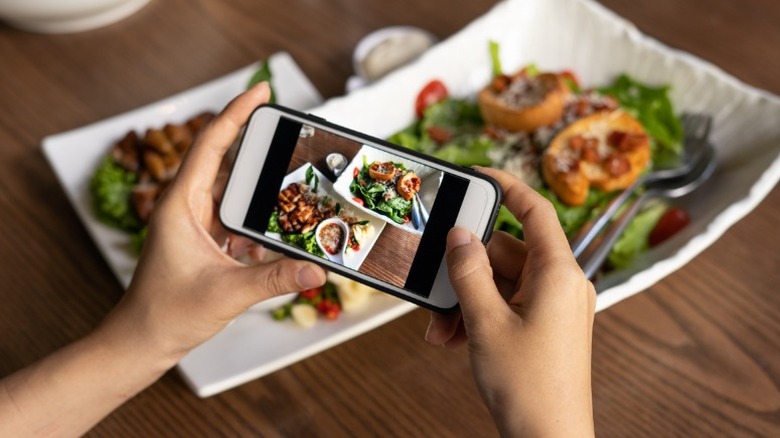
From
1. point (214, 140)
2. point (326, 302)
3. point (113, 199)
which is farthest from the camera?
point (113, 199)

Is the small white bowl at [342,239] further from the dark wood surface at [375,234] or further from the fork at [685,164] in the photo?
the fork at [685,164]

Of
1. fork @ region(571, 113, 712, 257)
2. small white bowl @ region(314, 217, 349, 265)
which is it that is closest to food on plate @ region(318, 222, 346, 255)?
small white bowl @ region(314, 217, 349, 265)

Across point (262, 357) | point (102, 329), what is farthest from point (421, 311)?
point (102, 329)

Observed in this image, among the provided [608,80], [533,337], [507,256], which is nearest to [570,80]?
[608,80]

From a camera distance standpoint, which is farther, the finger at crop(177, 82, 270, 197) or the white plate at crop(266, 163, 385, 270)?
the finger at crop(177, 82, 270, 197)

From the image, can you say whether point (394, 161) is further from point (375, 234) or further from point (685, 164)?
point (685, 164)

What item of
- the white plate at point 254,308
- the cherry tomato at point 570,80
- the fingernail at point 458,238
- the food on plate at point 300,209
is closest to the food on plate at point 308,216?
the food on plate at point 300,209

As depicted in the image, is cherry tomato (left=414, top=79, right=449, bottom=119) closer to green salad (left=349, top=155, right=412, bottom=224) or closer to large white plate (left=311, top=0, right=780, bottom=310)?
large white plate (left=311, top=0, right=780, bottom=310)
